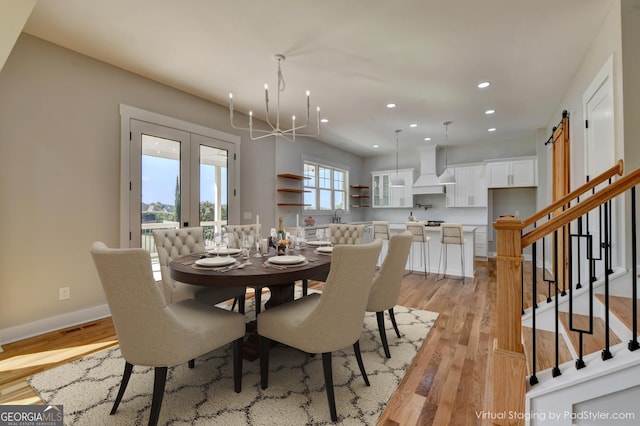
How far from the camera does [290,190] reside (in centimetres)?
544

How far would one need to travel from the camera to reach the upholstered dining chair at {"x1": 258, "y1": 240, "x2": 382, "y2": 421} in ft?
5.20

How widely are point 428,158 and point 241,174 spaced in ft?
15.8

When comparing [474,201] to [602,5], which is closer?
[602,5]

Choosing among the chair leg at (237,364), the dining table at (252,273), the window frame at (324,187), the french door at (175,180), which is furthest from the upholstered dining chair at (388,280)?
the window frame at (324,187)

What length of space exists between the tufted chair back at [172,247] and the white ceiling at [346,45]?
186 centimetres

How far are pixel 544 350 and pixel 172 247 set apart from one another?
3422mm

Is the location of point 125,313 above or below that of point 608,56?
below

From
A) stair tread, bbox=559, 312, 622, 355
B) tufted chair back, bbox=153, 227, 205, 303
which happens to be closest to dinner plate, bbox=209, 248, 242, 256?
tufted chair back, bbox=153, 227, 205, 303

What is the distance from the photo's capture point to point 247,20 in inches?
94.7

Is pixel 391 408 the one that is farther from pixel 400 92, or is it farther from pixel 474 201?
pixel 474 201

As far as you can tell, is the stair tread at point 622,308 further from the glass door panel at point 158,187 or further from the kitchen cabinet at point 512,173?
the kitchen cabinet at point 512,173

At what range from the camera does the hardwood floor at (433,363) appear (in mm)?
1672

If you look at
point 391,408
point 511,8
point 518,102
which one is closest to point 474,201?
point 518,102

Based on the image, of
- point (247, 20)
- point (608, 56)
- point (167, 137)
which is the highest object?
point (247, 20)
